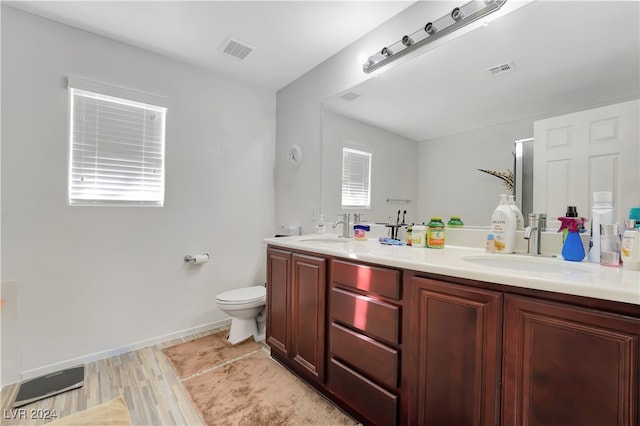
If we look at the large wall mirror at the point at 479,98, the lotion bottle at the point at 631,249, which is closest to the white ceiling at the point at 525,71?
the large wall mirror at the point at 479,98

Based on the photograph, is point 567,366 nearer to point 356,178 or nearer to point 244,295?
point 356,178

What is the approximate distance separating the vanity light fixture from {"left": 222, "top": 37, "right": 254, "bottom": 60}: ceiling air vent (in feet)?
3.35

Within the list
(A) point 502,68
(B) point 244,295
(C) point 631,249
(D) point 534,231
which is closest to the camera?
(C) point 631,249

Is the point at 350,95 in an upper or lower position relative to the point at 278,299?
upper

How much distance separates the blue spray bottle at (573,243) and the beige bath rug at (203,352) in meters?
2.16

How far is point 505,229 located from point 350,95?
5.03 ft

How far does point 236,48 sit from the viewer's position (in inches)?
88.4

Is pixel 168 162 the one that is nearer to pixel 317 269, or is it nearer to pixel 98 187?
pixel 98 187

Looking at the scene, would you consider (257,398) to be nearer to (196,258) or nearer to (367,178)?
(196,258)

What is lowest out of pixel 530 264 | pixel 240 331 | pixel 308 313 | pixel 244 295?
pixel 240 331

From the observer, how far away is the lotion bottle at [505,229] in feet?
4.38

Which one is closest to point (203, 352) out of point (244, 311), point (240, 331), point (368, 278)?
point (240, 331)

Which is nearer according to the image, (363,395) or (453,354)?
(453,354)

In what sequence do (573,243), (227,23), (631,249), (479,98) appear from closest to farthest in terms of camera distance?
(631,249) < (573,243) < (479,98) < (227,23)
